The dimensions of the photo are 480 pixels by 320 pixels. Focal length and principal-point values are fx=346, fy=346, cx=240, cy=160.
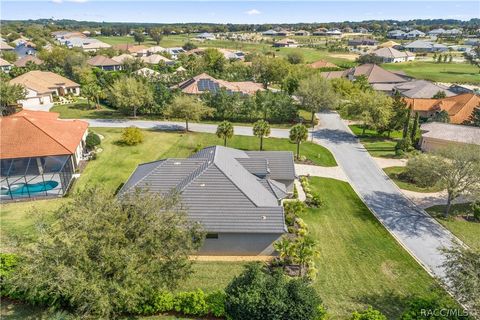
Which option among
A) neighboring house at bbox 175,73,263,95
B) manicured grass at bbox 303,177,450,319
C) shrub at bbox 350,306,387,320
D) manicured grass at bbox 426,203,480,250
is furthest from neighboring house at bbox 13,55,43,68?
shrub at bbox 350,306,387,320

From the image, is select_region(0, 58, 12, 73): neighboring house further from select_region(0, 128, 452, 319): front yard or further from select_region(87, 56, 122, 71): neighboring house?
select_region(0, 128, 452, 319): front yard

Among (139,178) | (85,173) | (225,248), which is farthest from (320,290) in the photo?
(85,173)

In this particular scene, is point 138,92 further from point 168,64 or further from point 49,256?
point 168,64

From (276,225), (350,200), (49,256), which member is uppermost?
(49,256)

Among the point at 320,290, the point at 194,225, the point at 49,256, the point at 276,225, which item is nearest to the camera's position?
the point at 49,256

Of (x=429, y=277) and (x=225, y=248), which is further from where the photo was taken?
(x=225, y=248)

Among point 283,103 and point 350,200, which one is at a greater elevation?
point 283,103

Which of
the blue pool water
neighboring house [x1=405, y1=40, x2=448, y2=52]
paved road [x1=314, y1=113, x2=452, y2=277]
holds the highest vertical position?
neighboring house [x1=405, y1=40, x2=448, y2=52]
